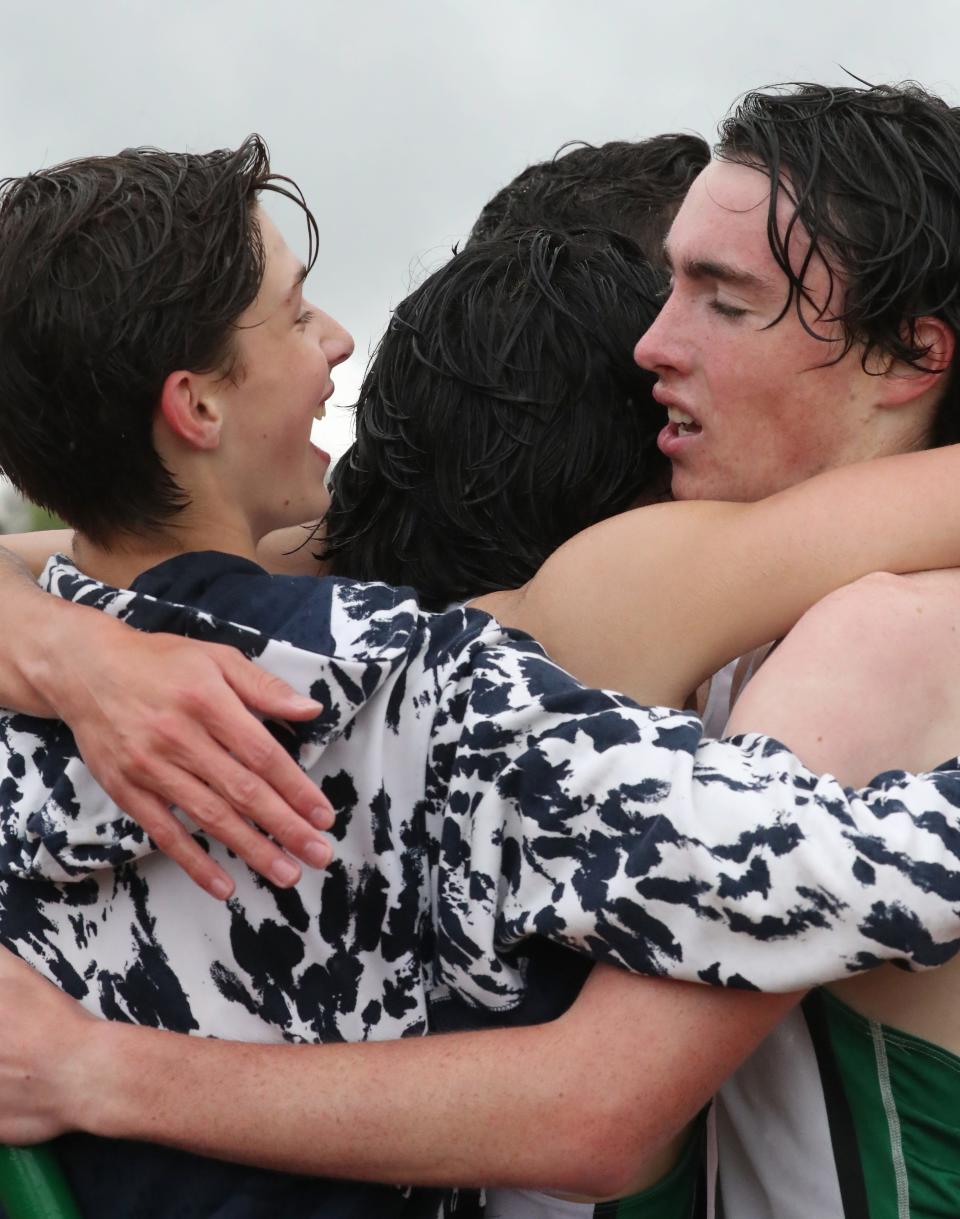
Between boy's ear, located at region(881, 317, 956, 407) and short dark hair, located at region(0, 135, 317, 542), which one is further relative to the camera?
boy's ear, located at region(881, 317, 956, 407)

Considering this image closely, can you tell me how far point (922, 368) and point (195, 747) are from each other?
146 cm

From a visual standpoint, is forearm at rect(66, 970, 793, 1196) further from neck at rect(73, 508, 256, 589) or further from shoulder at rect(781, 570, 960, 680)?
neck at rect(73, 508, 256, 589)

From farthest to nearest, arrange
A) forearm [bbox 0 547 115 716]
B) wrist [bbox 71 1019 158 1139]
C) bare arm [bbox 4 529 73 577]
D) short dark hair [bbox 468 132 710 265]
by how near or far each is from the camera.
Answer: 1. short dark hair [bbox 468 132 710 265]
2. bare arm [bbox 4 529 73 577]
3. forearm [bbox 0 547 115 716]
4. wrist [bbox 71 1019 158 1139]

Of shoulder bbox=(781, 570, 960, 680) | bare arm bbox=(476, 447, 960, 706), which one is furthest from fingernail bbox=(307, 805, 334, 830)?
shoulder bbox=(781, 570, 960, 680)

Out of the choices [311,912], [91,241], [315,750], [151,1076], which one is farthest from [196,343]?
[151,1076]

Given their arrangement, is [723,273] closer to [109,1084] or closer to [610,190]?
[610,190]

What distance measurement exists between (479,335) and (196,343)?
50 cm

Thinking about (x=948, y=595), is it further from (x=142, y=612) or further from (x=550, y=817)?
(x=142, y=612)

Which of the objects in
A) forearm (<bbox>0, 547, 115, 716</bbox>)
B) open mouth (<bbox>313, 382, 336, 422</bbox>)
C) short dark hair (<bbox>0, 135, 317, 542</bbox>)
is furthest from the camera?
open mouth (<bbox>313, 382, 336, 422</bbox>)

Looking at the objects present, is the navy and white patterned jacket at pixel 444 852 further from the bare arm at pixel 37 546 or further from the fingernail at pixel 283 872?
the bare arm at pixel 37 546

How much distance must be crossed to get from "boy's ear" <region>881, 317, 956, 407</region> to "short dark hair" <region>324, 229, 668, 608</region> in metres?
0.40

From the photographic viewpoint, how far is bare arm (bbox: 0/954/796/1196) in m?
1.68

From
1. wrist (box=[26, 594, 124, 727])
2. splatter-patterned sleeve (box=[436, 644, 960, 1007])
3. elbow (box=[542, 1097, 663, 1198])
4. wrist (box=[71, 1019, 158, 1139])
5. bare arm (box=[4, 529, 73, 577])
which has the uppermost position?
wrist (box=[26, 594, 124, 727])

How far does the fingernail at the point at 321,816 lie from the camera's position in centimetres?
170
